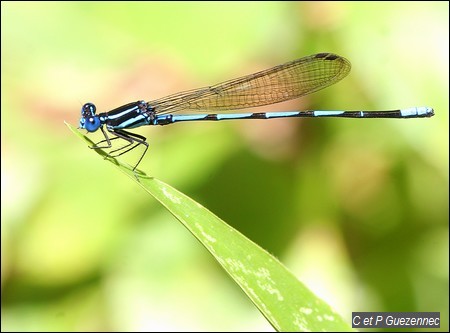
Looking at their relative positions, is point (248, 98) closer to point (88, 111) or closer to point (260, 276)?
point (88, 111)

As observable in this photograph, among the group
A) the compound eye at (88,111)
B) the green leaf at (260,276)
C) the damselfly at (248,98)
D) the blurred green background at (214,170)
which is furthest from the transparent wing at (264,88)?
the green leaf at (260,276)

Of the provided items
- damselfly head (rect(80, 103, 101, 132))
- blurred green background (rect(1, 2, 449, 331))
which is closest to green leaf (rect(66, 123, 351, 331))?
damselfly head (rect(80, 103, 101, 132))

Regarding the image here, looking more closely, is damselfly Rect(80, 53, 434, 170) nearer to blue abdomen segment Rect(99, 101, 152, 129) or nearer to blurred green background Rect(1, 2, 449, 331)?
blue abdomen segment Rect(99, 101, 152, 129)

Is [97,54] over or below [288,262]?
over

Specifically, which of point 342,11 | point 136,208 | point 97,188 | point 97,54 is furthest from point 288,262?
point 97,54

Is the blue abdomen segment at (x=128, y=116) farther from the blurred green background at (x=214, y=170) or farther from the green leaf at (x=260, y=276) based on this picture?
the green leaf at (x=260, y=276)

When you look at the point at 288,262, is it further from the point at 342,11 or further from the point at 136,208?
the point at 342,11
